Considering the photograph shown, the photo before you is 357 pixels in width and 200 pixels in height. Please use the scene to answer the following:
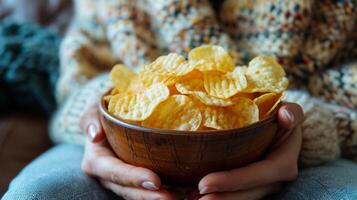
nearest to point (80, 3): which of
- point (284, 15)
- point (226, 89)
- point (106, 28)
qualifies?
point (106, 28)

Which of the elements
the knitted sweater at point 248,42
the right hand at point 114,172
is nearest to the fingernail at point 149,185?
the right hand at point 114,172

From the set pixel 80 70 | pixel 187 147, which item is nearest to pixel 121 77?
pixel 187 147

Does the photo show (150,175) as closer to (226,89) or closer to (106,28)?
(226,89)

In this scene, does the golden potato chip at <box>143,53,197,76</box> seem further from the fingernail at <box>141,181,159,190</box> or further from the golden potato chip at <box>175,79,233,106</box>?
the fingernail at <box>141,181,159,190</box>

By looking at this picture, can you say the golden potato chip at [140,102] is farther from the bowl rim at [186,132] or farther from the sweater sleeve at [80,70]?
the sweater sleeve at [80,70]

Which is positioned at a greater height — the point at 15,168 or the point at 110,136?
the point at 110,136

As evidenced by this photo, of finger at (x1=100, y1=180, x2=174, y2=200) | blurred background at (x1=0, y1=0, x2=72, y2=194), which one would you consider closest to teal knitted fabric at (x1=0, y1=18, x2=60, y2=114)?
blurred background at (x1=0, y1=0, x2=72, y2=194)

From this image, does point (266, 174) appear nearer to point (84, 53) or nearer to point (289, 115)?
point (289, 115)
